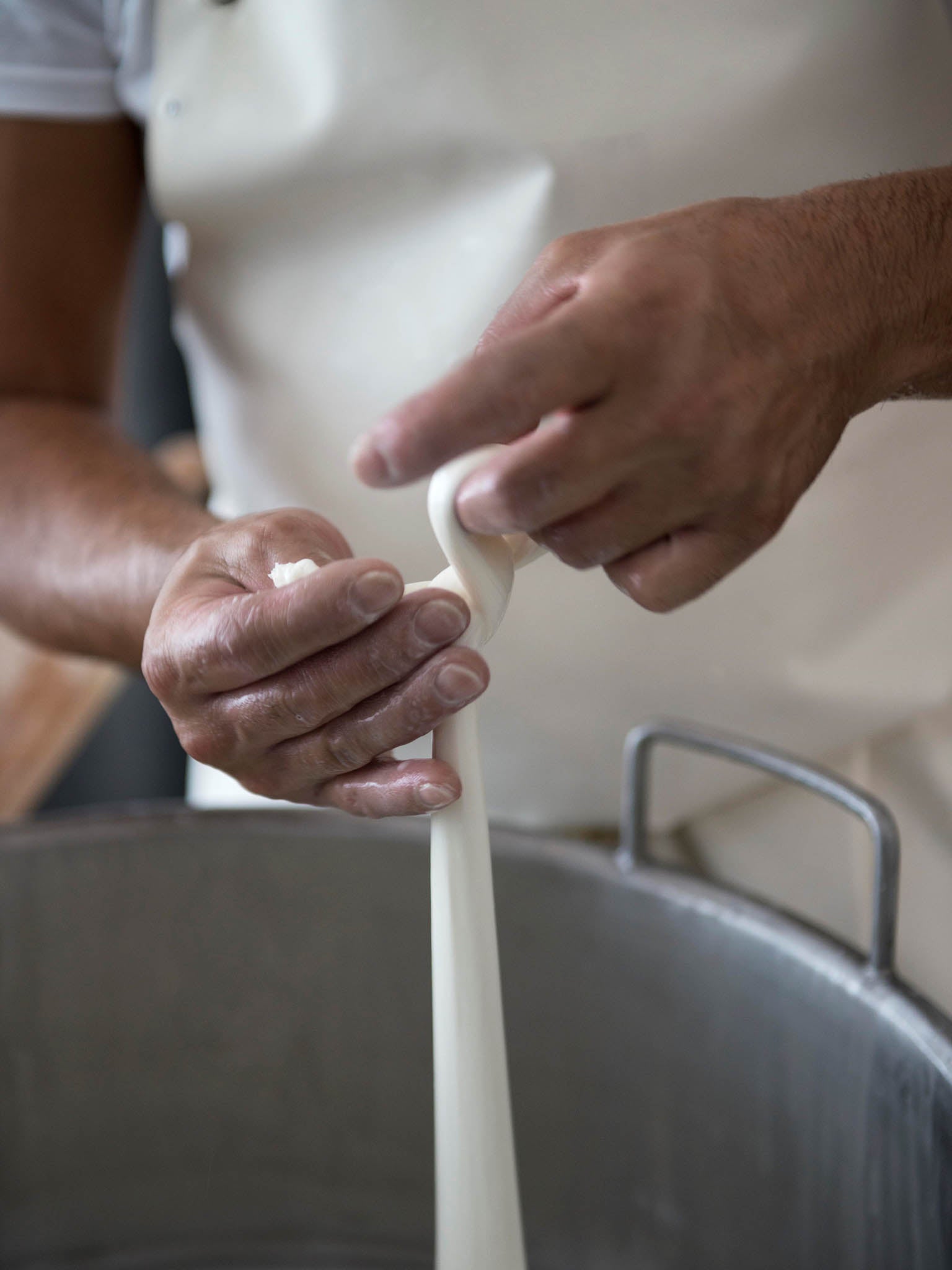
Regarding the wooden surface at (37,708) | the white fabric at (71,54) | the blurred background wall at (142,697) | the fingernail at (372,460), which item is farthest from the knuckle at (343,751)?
the blurred background wall at (142,697)

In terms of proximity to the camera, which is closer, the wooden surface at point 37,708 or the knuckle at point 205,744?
the knuckle at point 205,744

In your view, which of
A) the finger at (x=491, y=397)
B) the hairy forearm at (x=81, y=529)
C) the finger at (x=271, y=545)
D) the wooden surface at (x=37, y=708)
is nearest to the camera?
the finger at (x=491, y=397)

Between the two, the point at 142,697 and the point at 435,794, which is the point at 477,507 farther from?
the point at 142,697

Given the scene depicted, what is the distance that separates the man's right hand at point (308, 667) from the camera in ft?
1.00

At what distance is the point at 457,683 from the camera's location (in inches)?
12.4

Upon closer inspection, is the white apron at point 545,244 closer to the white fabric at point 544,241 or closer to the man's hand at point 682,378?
the white fabric at point 544,241

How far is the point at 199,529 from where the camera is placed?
46cm

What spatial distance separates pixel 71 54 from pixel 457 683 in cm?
38

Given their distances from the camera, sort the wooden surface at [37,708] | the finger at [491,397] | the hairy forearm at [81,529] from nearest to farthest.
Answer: the finger at [491,397]
the hairy forearm at [81,529]
the wooden surface at [37,708]

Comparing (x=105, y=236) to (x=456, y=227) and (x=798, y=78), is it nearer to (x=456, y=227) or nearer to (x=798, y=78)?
(x=456, y=227)

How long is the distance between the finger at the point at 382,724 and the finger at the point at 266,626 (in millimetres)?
23

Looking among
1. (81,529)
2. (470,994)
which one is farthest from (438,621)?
(81,529)

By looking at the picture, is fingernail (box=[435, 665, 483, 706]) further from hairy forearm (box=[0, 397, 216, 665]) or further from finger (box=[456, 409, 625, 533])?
hairy forearm (box=[0, 397, 216, 665])

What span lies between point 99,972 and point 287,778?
235 mm
